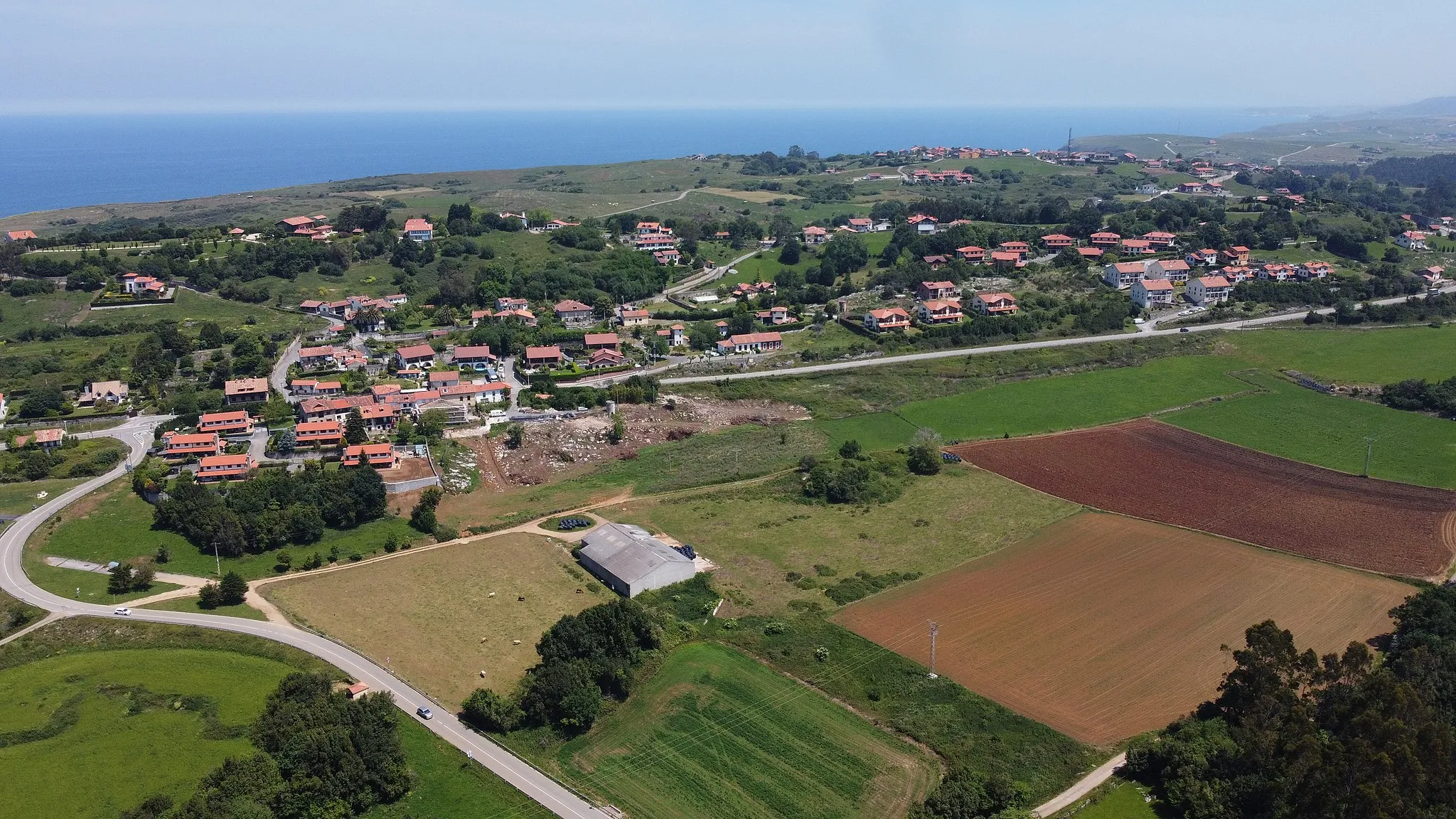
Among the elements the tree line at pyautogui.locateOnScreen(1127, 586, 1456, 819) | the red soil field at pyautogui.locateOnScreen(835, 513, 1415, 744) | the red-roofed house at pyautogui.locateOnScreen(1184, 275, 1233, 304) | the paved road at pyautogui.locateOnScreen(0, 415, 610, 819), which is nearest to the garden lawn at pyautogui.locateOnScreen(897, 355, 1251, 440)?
the red-roofed house at pyautogui.locateOnScreen(1184, 275, 1233, 304)

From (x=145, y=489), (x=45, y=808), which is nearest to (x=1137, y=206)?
(x=145, y=489)

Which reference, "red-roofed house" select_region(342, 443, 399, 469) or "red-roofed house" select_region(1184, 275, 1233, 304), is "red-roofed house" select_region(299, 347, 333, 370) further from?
"red-roofed house" select_region(1184, 275, 1233, 304)

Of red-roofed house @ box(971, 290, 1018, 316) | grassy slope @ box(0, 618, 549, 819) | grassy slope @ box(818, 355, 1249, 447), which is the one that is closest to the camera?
grassy slope @ box(0, 618, 549, 819)

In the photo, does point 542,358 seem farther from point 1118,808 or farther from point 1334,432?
point 1334,432

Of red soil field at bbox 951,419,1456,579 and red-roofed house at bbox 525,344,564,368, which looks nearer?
red soil field at bbox 951,419,1456,579

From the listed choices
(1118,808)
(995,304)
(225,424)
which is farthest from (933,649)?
(995,304)

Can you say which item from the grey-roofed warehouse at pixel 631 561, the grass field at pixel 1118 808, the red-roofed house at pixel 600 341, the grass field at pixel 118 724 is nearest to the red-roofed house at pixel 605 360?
the red-roofed house at pixel 600 341
